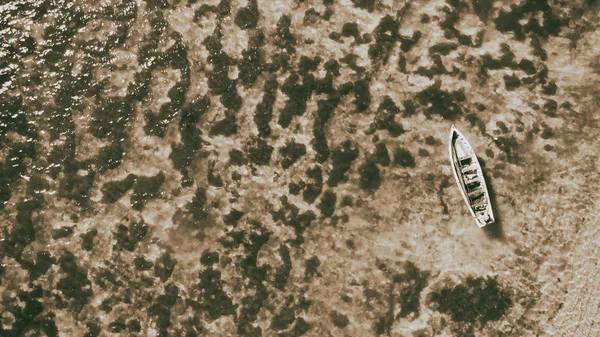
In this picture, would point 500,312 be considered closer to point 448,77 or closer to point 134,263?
point 448,77

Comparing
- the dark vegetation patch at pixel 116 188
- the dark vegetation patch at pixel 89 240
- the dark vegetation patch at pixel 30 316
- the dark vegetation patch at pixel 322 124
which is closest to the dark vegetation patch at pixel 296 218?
the dark vegetation patch at pixel 322 124

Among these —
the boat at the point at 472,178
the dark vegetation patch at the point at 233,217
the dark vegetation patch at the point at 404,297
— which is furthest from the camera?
the dark vegetation patch at the point at 233,217

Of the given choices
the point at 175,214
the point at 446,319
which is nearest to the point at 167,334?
the point at 175,214

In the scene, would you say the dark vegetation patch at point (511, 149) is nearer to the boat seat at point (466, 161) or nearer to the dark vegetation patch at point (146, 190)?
the boat seat at point (466, 161)

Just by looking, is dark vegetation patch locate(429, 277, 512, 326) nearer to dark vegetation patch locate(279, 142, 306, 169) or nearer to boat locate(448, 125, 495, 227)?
boat locate(448, 125, 495, 227)

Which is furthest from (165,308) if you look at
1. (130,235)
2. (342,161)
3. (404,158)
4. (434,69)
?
(434,69)

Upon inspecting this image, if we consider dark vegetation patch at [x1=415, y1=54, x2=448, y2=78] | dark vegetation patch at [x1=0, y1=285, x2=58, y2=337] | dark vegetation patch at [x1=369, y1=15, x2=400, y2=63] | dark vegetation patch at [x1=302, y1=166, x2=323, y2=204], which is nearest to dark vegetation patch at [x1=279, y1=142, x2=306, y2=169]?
dark vegetation patch at [x1=302, y1=166, x2=323, y2=204]
